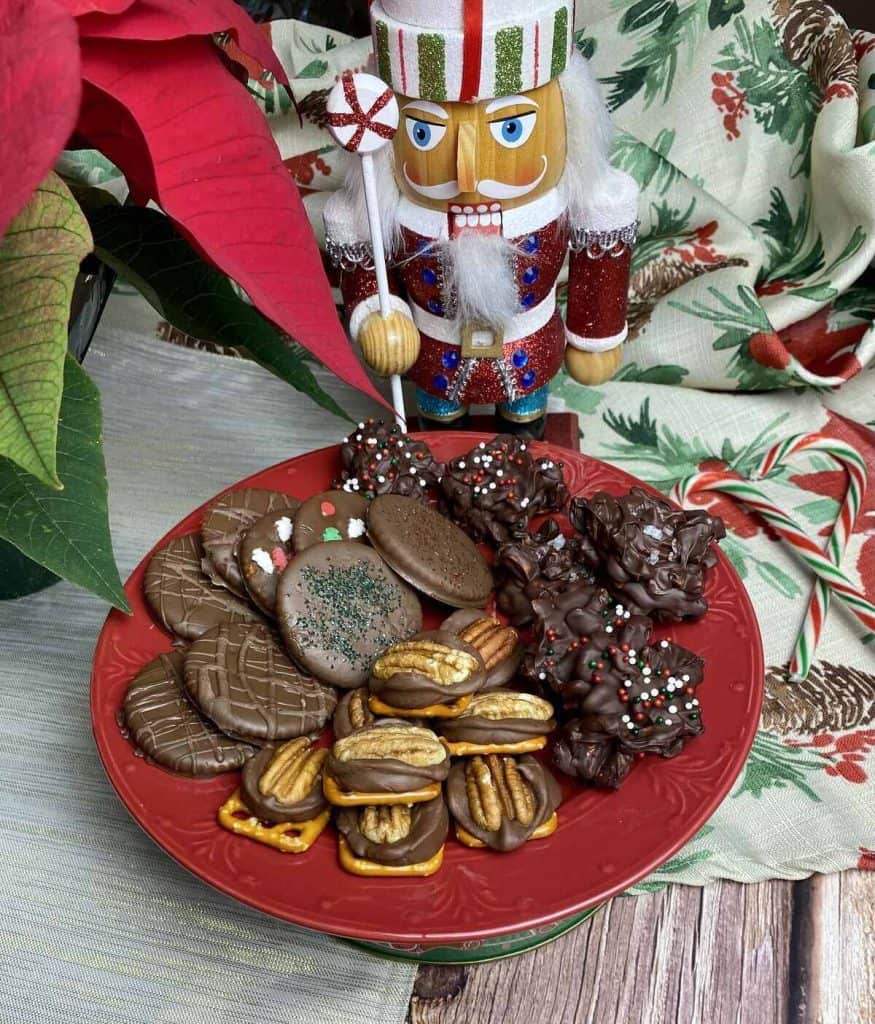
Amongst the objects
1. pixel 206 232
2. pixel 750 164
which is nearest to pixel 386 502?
pixel 206 232

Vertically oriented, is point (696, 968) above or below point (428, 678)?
below

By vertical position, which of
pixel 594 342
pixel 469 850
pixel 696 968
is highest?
pixel 594 342

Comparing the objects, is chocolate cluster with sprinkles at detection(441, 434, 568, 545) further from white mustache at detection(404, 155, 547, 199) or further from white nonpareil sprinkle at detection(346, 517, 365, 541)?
white mustache at detection(404, 155, 547, 199)

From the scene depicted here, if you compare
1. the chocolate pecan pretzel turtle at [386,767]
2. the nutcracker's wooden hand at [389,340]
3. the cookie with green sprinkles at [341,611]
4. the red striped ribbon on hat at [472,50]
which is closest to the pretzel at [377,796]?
the chocolate pecan pretzel turtle at [386,767]

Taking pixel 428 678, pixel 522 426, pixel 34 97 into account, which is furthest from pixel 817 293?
pixel 34 97

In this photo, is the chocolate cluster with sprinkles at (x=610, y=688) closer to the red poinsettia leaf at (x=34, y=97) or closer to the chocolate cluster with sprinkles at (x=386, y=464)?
the chocolate cluster with sprinkles at (x=386, y=464)

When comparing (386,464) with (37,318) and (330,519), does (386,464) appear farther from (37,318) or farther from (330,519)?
(37,318)

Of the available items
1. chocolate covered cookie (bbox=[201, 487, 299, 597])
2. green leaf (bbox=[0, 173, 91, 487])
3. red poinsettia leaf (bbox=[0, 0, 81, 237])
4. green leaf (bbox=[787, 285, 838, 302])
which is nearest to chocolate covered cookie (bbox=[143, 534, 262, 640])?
chocolate covered cookie (bbox=[201, 487, 299, 597])
